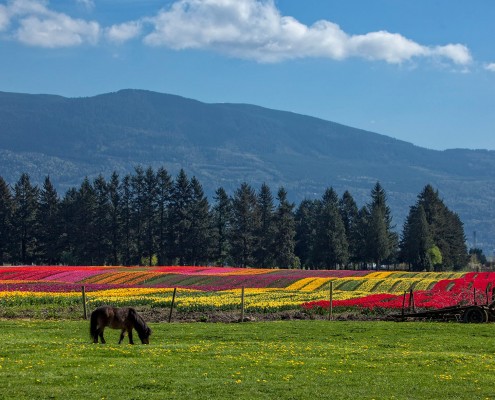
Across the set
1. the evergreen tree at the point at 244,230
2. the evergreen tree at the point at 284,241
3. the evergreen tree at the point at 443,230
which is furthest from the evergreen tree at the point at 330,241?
the evergreen tree at the point at 443,230

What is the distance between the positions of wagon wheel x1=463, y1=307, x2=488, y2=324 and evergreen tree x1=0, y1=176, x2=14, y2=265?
90.9 m

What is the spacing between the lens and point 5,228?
11706 centimetres

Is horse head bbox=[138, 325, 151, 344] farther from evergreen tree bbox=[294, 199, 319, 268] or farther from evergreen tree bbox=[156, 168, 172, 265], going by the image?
evergreen tree bbox=[294, 199, 319, 268]

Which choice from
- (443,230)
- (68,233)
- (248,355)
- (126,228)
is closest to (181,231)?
(126,228)

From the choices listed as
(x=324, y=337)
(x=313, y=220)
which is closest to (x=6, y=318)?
(x=324, y=337)

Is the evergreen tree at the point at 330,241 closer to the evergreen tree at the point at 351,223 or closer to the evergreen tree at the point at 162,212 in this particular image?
the evergreen tree at the point at 351,223

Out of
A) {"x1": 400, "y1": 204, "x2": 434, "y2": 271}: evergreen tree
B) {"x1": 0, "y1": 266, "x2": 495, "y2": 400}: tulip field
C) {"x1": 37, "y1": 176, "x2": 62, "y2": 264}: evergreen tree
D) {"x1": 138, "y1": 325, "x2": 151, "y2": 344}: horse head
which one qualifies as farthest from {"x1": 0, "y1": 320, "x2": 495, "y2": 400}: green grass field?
{"x1": 37, "y1": 176, "x2": 62, "y2": 264}: evergreen tree

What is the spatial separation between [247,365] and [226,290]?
122 ft

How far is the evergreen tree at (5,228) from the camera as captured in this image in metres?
117

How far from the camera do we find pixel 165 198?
123 metres

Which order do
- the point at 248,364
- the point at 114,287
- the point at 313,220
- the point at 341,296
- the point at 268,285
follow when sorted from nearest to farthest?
the point at 248,364 → the point at 341,296 → the point at 114,287 → the point at 268,285 → the point at 313,220

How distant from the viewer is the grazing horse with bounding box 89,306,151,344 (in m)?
25.7

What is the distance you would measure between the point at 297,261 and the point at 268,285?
5358cm

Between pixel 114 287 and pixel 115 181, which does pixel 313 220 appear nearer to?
pixel 115 181
